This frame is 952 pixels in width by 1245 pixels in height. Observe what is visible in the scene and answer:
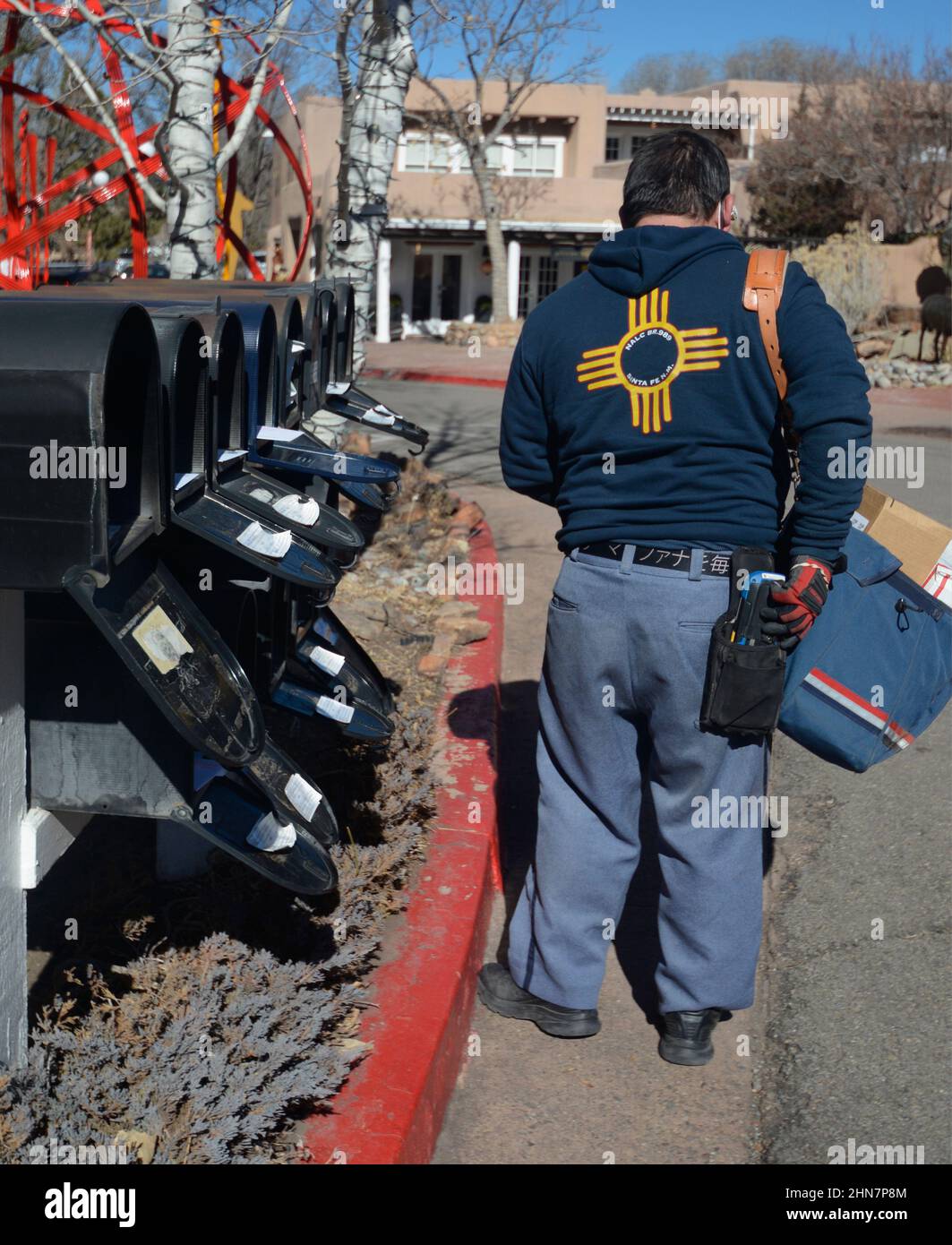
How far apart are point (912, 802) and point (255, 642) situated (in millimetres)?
2440

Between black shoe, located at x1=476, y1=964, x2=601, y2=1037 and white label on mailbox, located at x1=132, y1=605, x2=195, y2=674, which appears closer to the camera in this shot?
white label on mailbox, located at x1=132, y1=605, x2=195, y2=674

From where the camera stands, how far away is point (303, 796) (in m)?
2.54

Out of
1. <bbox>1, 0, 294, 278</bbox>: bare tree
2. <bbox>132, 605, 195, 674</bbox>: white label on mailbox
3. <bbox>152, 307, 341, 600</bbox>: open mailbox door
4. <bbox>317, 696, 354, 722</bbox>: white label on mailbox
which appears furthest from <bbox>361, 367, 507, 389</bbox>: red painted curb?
<bbox>132, 605, 195, 674</bbox>: white label on mailbox

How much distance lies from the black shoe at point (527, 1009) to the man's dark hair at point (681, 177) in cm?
187

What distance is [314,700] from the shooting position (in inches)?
134

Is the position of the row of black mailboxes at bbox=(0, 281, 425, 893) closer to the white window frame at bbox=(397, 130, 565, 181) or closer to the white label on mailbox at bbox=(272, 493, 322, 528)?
the white label on mailbox at bbox=(272, 493, 322, 528)

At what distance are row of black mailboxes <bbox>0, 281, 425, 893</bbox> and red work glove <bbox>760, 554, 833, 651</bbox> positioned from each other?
87cm

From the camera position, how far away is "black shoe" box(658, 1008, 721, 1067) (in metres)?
3.20

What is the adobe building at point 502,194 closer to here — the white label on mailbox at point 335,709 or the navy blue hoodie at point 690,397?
the white label on mailbox at point 335,709

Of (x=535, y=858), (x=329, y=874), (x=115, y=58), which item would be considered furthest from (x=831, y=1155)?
(x=115, y=58)

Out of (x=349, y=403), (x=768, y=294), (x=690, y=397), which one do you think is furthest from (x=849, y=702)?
(x=349, y=403)

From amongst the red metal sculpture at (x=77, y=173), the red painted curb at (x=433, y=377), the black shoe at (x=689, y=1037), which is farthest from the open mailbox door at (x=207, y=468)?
the red painted curb at (x=433, y=377)

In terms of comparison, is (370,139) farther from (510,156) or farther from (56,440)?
(510,156)

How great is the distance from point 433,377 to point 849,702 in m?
19.5
